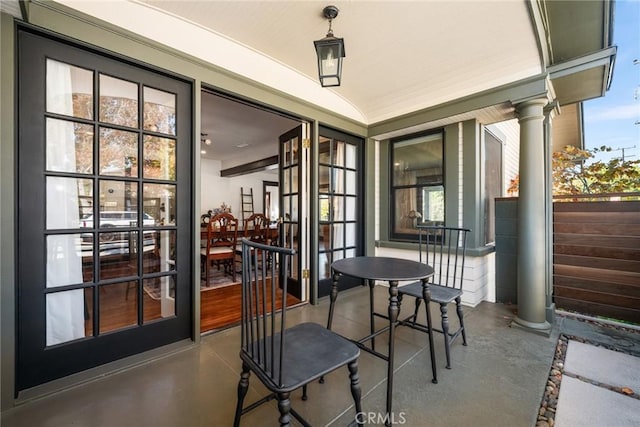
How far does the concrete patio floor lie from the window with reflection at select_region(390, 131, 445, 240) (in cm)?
173

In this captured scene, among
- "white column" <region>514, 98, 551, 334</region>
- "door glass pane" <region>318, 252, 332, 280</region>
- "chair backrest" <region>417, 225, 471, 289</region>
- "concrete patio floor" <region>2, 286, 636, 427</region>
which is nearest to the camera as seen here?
"concrete patio floor" <region>2, 286, 636, 427</region>

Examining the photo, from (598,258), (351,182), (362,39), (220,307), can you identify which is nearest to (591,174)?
(598,258)

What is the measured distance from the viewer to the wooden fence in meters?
2.67

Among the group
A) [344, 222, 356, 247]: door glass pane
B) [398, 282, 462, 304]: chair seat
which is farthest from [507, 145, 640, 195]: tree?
[398, 282, 462, 304]: chair seat

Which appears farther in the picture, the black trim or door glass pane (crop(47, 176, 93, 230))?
the black trim

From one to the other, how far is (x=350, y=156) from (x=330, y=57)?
2013 mm

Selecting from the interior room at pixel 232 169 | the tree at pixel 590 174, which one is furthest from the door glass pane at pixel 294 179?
the tree at pixel 590 174

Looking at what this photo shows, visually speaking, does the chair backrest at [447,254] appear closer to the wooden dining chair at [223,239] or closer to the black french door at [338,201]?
the black french door at [338,201]

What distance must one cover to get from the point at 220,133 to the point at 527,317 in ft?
18.4

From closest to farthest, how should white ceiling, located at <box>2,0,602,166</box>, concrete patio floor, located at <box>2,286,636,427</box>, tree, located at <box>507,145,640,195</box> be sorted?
1. concrete patio floor, located at <box>2,286,636,427</box>
2. white ceiling, located at <box>2,0,602,166</box>
3. tree, located at <box>507,145,640,195</box>

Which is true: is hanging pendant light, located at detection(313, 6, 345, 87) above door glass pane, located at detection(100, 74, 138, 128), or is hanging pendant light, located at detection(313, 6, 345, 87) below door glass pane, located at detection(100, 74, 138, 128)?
above

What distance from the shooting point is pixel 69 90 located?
5.73 ft

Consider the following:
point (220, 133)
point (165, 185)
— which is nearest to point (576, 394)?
point (165, 185)

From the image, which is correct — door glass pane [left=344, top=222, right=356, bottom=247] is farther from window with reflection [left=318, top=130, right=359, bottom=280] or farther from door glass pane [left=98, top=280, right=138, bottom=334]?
door glass pane [left=98, top=280, right=138, bottom=334]
